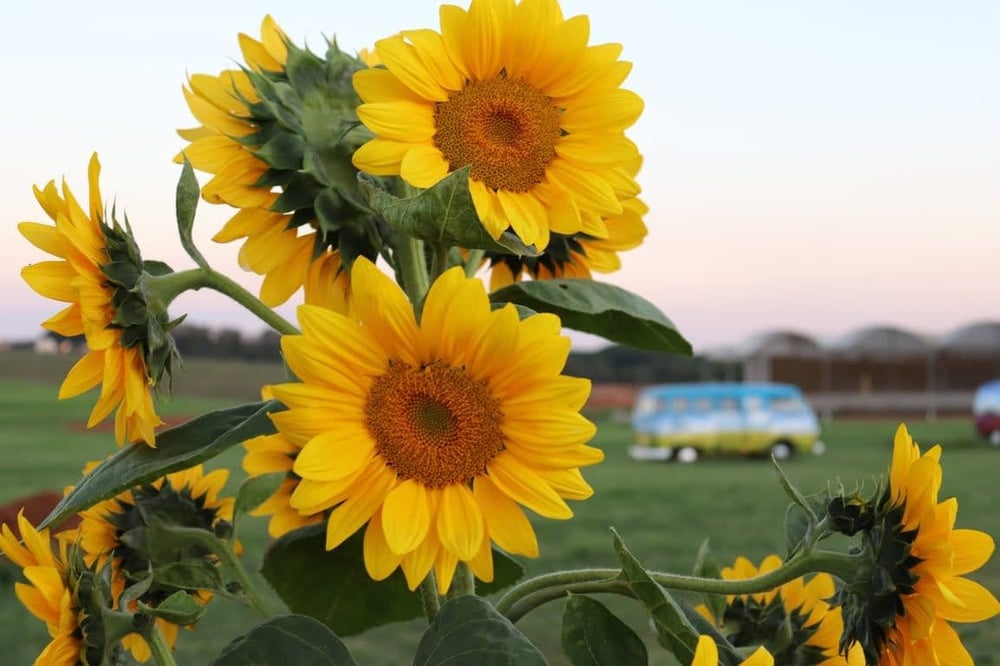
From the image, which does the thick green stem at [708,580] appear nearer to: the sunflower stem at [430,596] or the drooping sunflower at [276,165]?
the sunflower stem at [430,596]

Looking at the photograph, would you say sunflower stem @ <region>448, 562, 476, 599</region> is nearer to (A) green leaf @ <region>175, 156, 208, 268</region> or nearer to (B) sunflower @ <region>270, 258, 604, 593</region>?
(B) sunflower @ <region>270, 258, 604, 593</region>

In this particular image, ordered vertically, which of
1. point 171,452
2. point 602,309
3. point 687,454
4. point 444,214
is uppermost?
point 444,214

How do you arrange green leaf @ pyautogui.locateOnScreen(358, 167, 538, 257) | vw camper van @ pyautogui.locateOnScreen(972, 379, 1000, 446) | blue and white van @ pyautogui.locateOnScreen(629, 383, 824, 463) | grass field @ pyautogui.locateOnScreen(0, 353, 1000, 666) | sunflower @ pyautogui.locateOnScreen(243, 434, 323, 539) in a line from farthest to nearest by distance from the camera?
vw camper van @ pyautogui.locateOnScreen(972, 379, 1000, 446) → blue and white van @ pyautogui.locateOnScreen(629, 383, 824, 463) → grass field @ pyautogui.locateOnScreen(0, 353, 1000, 666) → sunflower @ pyautogui.locateOnScreen(243, 434, 323, 539) → green leaf @ pyautogui.locateOnScreen(358, 167, 538, 257)

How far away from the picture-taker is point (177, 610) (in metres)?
1.19

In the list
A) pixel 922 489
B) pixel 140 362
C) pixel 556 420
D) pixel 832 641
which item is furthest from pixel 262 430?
pixel 832 641

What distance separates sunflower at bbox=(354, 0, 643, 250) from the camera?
43.7 inches

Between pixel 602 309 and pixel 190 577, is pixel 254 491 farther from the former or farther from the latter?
pixel 602 309

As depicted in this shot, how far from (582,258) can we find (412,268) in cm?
29

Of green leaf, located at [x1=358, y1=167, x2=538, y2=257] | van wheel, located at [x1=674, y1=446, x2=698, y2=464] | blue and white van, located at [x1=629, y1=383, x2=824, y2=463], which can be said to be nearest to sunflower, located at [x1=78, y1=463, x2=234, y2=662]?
green leaf, located at [x1=358, y1=167, x2=538, y2=257]

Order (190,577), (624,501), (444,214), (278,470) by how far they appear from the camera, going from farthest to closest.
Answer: (624,501), (278,470), (190,577), (444,214)

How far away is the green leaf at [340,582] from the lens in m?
1.56

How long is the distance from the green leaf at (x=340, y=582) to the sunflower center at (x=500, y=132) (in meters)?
0.64

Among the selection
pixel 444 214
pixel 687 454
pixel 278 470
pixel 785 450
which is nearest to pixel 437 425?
pixel 444 214

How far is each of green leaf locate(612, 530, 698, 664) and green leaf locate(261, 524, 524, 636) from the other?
458 mm
